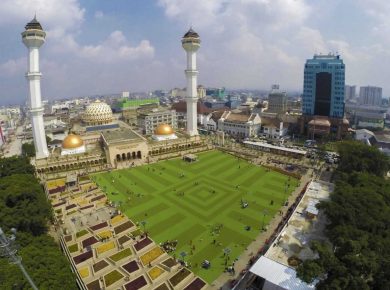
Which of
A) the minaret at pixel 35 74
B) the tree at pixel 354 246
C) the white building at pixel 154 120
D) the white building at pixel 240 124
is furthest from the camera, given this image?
the white building at pixel 154 120

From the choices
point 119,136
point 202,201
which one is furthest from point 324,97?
point 119,136

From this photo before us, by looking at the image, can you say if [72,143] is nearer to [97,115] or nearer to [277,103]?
[97,115]

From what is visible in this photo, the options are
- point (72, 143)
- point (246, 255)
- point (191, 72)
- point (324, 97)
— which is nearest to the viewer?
point (246, 255)

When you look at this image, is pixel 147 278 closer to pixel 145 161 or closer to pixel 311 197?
pixel 311 197

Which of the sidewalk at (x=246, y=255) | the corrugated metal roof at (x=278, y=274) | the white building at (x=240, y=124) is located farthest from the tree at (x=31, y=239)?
the white building at (x=240, y=124)

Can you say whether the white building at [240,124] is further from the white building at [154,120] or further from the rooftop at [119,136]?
the rooftop at [119,136]

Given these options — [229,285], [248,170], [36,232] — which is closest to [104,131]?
[248,170]

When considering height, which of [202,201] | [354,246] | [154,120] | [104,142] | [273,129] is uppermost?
[154,120]
